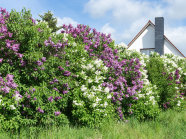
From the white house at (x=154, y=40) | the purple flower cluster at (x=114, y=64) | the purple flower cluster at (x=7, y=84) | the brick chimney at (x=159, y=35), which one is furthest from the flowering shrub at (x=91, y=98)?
the white house at (x=154, y=40)

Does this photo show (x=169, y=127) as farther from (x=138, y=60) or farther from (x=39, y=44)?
(x=39, y=44)

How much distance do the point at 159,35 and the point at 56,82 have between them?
20488 mm

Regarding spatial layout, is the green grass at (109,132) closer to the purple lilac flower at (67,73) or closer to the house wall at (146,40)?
the purple lilac flower at (67,73)

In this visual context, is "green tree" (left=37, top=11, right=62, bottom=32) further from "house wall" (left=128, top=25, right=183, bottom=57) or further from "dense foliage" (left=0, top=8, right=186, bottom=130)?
"dense foliage" (left=0, top=8, right=186, bottom=130)

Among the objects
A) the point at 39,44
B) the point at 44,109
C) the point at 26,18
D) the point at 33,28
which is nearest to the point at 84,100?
the point at 44,109

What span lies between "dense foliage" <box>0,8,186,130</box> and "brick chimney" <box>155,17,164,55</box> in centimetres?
1719

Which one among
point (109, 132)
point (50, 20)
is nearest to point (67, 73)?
point (109, 132)

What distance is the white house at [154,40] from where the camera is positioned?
24.0 meters

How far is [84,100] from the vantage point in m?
6.25

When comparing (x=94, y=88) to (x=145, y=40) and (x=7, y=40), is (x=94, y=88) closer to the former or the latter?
(x=7, y=40)

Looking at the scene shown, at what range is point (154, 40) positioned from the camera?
24781 mm

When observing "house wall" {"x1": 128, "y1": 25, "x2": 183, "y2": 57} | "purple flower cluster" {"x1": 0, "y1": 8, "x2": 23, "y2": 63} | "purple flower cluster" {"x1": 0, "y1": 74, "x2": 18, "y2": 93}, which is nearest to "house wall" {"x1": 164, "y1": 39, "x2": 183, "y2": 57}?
"house wall" {"x1": 128, "y1": 25, "x2": 183, "y2": 57}

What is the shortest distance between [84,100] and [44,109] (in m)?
1.20

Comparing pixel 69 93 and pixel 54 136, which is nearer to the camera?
pixel 54 136
